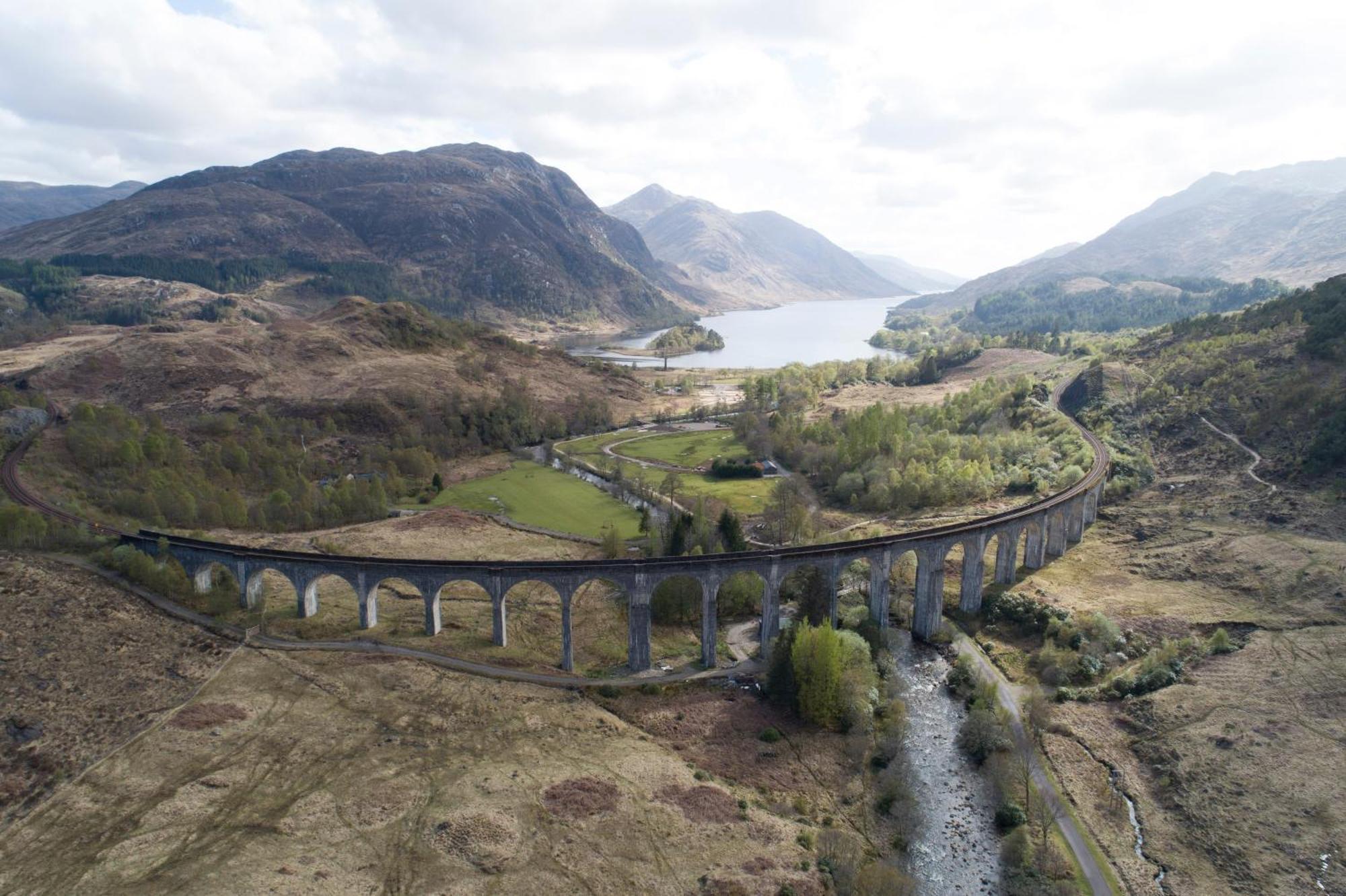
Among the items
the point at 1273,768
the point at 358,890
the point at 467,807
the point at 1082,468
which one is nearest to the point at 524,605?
the point at 467,807

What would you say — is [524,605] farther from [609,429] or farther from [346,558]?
[609,429]

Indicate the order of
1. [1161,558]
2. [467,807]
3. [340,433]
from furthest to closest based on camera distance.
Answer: [340,433] → [1161,558] → [467,807]

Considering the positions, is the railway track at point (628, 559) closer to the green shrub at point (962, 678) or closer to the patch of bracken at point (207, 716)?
the green shrub at point (962, 678)

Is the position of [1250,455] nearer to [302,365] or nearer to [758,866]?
[758,866]

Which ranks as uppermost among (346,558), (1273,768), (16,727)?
(346,558)

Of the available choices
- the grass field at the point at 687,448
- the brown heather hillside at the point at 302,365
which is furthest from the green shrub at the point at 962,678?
the brown heather hillside at the point at 302,365

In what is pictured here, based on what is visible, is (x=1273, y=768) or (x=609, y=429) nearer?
(x=1273, y=768)

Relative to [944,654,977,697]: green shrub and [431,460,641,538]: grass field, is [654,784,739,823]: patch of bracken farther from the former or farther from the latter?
[431,460,641,538]: grass field
